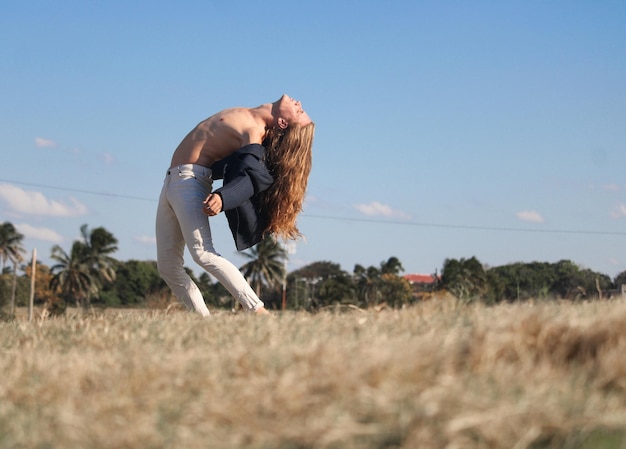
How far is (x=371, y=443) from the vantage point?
223 cm

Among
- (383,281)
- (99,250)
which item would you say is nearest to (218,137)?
(383,281)

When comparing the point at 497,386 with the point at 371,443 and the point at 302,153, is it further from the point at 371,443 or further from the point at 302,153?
the point at 302,153

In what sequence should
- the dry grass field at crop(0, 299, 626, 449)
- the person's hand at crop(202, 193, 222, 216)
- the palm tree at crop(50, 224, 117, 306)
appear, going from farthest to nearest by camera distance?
the palm tree at crop(50, 224, 117, 306), the person's hand at crop(202, 193, 222, 216), the dry grass field at crop(0, 299, 626, 449)

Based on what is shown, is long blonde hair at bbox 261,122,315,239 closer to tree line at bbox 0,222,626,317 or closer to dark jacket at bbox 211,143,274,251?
dark jacket at bbox 211,143,274,251

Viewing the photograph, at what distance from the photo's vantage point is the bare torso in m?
6.46

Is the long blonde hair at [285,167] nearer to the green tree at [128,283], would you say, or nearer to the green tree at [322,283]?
the green tree at [322,283]

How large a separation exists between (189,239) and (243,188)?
588mm

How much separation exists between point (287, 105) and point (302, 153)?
1.38 feet

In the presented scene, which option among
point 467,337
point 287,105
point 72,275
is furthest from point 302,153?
point 72,275

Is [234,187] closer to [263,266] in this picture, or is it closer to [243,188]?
[243,188]

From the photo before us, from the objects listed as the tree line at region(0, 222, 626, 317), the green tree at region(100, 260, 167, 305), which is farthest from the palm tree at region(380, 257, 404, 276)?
the green tree at region(100, 260, 167, 305)

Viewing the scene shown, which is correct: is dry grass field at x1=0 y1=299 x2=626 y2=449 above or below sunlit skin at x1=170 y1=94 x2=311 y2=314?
below

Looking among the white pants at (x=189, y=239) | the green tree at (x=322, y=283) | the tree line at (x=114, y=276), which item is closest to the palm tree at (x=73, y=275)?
the tree line at (x=114, y=276)

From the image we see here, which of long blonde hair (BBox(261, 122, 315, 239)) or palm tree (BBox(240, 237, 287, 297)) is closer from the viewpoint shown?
long blonde hair (BBox(261, 122, 315, 239))
